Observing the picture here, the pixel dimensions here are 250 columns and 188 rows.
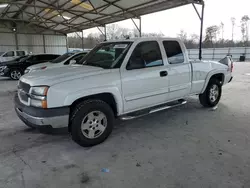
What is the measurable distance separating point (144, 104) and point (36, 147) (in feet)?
6.70

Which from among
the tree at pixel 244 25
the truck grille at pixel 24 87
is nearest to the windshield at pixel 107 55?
the truck grille at pixel 24 87

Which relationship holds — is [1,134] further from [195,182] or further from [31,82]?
[195,182]

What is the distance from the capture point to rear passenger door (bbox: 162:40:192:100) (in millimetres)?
4035

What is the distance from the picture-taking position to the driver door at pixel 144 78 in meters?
3.46

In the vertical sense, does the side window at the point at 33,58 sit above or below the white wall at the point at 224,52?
below

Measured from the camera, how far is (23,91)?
320 cm

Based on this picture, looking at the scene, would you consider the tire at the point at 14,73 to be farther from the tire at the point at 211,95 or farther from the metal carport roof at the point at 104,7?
the tire at the point at 211,95

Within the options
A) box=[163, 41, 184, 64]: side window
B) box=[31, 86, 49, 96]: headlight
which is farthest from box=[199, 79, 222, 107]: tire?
box=[31, 86, 49, 96]: headlight

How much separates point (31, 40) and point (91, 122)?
24110 millimetres

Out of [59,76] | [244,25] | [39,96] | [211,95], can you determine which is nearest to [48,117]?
[39,96]

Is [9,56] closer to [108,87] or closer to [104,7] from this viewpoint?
[104,7]

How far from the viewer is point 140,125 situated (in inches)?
166

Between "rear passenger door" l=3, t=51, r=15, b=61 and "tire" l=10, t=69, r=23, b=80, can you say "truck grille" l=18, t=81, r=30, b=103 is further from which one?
"rear passenger door" l=3, t=51, r=15, b=61

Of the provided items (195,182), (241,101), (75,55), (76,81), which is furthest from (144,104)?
(75,55)
